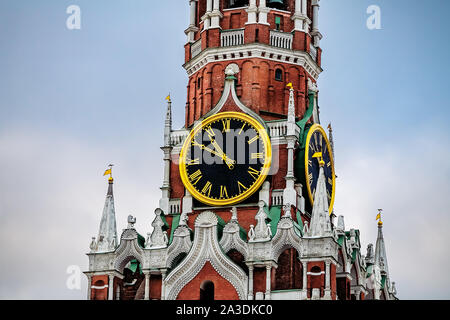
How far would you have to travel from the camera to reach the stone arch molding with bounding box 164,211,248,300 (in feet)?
164

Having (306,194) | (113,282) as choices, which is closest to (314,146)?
(306,194)

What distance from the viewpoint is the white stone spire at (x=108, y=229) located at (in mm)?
51500

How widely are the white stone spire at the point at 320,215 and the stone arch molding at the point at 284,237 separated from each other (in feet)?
2.01

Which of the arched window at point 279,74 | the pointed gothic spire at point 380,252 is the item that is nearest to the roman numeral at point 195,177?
the arched window at point 279,74

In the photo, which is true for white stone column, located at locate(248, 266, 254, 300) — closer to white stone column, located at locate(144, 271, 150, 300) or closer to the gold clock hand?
white stone column, located at locate(144, 271, 150, 300)

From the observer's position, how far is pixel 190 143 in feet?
173

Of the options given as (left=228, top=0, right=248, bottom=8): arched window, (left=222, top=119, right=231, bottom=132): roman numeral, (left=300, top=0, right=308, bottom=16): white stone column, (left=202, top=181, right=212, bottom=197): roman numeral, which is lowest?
(left=202, top=181, right=212, bottom=197): roman numeral

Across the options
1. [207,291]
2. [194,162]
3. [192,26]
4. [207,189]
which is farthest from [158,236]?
[192,26]

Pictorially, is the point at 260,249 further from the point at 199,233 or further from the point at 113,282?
the point at 113,282

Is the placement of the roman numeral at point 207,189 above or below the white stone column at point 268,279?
above

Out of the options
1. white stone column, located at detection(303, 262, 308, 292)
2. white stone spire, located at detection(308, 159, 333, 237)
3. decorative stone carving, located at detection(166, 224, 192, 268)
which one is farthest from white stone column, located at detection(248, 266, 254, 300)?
decorative stone carving, located at detection(166, 224, 192, 268)

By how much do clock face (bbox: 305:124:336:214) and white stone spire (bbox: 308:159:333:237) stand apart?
1.62 meters

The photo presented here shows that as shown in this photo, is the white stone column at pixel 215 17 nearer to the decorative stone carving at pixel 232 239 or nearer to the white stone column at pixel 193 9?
the white stone column at pixel 193 9
